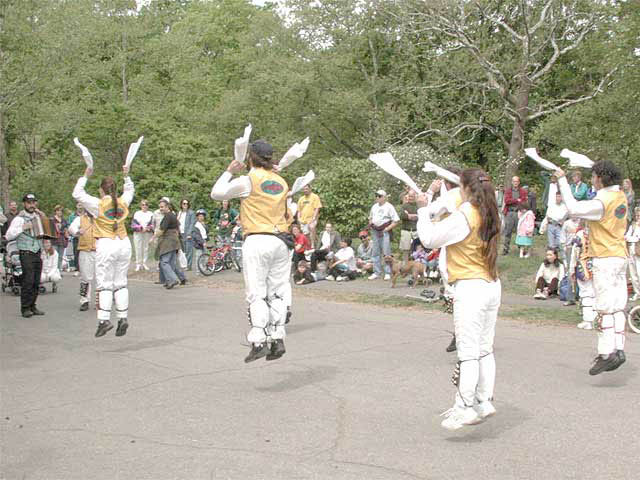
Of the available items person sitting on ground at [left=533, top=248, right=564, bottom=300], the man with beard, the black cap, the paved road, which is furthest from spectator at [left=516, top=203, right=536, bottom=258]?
the black cap

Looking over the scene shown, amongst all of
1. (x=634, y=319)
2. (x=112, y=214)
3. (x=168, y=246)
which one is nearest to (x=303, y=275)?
(x=168, y=246)

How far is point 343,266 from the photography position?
1903cm

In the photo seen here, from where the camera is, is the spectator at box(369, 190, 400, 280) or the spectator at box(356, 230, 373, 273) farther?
the spectator at box(356, 230, 373, 273)

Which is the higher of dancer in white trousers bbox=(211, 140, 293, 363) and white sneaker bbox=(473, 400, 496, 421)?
dancer in white trousers bbox=(211, 140, 293, 363)

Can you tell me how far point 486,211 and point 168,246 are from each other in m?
13.9

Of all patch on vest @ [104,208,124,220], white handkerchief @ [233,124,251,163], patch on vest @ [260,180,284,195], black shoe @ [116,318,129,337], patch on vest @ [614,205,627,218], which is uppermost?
white handkerchief @ [233,124,251,163]

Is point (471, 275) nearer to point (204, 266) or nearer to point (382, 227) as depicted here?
point (382, 227)

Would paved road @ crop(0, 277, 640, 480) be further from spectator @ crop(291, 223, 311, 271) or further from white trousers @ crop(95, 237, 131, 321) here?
spectator @ crop(291, 223, 311, 271)

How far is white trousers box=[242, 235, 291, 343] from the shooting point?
7.94m

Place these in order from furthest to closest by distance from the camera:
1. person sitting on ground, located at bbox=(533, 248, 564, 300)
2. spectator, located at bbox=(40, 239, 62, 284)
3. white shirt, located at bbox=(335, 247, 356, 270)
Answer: white shirt, located at bbox=(335, 247, 356, 270) < spectator, located at bbox=(40, 239, 62, 284) < person sitting on ground, located at bbox=(533, 248, 564, 300)

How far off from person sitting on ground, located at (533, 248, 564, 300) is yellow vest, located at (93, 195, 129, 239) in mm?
7948

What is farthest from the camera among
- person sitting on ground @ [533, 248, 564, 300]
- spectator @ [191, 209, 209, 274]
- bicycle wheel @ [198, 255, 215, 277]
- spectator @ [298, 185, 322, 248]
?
spectator @ [191, 209, 209, 274]

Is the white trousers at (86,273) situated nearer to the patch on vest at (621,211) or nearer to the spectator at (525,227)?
the spectator at (525,227)

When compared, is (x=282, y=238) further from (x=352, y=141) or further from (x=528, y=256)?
(x=352, y=141)
